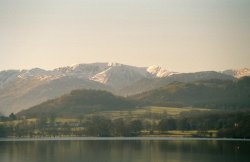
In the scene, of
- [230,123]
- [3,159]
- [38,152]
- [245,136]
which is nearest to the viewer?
[3,159]

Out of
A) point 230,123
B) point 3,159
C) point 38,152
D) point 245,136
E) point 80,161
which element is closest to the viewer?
point 80,161

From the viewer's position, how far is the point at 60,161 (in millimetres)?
115938

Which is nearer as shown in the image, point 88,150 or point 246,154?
point 246,154

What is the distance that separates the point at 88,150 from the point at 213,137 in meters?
59.5

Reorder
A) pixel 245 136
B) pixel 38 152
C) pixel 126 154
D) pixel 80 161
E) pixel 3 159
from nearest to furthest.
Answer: pixel 80 161 → pixel 3 159 → pixel 126 154 → pixel 38 152 → pixel 245 136

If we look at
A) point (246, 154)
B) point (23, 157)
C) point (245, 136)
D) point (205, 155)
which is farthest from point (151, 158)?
point (245, 136)

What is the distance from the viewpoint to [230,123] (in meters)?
199

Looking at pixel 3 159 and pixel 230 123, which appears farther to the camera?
pixel 230 123

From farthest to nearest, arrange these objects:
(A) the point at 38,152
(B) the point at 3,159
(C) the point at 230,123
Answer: (C) the point at 230,123
(A) the point at 38,152
(B) the point at 3,159

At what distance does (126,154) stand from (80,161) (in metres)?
19.5

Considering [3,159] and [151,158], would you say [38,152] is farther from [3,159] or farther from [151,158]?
[151,158]

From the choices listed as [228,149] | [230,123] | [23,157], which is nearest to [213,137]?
[230,123]

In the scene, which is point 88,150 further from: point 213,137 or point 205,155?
point 213,137

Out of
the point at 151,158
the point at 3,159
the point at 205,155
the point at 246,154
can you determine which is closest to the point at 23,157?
the point at 3,159
